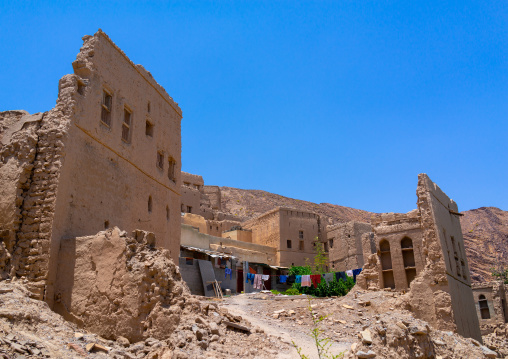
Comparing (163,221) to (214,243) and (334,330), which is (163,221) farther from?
(214,243)

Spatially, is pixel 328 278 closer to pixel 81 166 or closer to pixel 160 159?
pixel 160 159

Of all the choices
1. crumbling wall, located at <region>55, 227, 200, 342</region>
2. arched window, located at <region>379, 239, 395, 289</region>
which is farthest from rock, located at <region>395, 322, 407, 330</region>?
arched window, located at <region>379, 239, 395, 289</region>

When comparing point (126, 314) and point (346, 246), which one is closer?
point (126, 314)

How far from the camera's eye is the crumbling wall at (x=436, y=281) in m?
16.2

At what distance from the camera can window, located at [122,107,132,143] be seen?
15.4 m

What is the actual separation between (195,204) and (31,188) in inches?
1238

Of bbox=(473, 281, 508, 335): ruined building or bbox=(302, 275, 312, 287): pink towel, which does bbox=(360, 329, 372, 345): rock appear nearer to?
bbox=(302, 275, 312, 287): pink towel

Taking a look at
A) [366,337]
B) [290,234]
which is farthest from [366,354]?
[290,234]

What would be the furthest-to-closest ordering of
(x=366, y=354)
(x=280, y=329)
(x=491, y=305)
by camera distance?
(x=491, y=305) → (x=280, y=329) → (x=366, y=354)

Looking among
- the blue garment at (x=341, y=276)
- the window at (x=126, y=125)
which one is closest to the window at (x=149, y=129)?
the window at (x=126, y=125)

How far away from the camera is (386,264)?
2253 centimetres

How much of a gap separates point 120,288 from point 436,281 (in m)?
11.9

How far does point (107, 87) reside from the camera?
14.5 metres

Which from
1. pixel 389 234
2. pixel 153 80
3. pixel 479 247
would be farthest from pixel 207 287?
pixel 479 247
